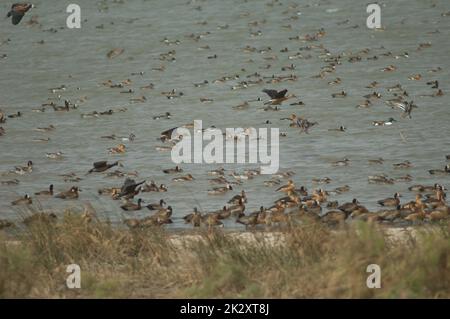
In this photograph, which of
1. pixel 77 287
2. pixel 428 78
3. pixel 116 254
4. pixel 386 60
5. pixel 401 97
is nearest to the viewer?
pixel 77 287

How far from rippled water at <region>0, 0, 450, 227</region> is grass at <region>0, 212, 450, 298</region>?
15.7ft

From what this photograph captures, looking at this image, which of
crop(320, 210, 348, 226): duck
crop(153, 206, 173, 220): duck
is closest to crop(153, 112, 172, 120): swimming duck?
crop(153, 206, 173, 220): duck

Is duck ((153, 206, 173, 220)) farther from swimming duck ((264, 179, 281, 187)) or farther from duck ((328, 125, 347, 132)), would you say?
duck ((328, 125, 347, 132))

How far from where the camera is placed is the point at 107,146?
27062 mm

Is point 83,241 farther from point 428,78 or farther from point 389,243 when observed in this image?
point 428,78

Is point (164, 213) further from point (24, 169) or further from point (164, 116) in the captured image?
point (164, 116)

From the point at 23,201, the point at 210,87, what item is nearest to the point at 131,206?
the point at 23,201

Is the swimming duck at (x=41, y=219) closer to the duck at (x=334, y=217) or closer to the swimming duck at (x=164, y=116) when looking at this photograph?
the duck at (x=334, y=217)

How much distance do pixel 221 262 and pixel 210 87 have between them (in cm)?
2130

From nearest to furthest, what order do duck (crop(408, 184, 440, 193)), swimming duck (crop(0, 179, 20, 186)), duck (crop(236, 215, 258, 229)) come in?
1. duck (crop(236, 215, 258, 229))
2. duck (crop(408, 184, 440, 193))
3. swimming duck (crop(0, 179, 20, 186))

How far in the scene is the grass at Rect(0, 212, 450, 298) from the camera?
35.8 feet
